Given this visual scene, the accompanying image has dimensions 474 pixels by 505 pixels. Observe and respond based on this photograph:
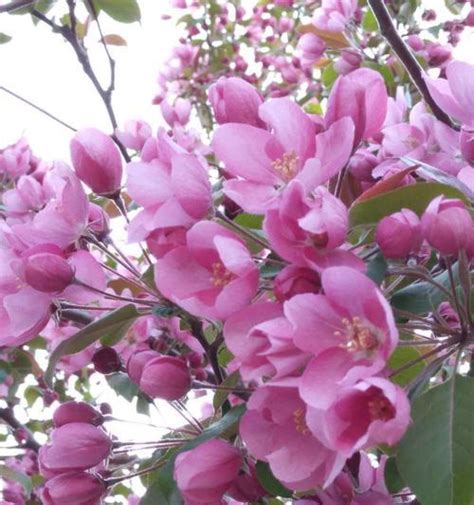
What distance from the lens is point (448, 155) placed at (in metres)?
0.95

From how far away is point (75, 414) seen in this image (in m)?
0.97

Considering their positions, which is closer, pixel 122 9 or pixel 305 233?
pixel 305 233

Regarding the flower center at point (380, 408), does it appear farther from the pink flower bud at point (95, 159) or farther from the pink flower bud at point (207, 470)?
the pink flower bud at point (95, 159)

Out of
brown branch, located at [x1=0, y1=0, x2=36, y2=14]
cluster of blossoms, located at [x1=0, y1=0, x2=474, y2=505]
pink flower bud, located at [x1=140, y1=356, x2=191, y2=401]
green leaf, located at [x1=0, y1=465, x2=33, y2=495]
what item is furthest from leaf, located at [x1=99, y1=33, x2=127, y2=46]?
pink flower bud, located at [x1=140, y1=356, x2=191, y2=401]

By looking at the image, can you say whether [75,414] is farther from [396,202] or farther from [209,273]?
[396,202]

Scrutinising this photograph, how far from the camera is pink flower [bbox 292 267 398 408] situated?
1.96ft

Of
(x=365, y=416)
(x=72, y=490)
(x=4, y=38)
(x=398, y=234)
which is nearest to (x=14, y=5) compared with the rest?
(x=4, y=38)

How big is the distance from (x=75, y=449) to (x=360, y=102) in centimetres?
50

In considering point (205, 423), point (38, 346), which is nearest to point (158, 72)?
point (38, 346)

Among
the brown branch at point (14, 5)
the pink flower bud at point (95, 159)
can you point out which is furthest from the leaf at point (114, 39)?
the pink flower bud at point (95, 159)

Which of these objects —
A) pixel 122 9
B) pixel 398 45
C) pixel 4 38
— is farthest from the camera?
pixel 4 38

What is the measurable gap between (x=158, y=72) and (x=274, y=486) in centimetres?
315

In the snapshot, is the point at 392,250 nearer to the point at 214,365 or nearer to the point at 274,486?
the point at 274,486

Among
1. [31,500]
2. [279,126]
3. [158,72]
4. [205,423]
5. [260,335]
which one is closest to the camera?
[260,335]
